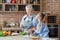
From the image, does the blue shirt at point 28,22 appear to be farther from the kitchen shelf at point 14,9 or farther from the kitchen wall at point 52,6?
the kitchen wall at point 52,6

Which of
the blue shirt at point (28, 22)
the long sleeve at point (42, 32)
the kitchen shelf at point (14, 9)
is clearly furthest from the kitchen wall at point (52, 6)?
the long sleeve at point (42, 32)

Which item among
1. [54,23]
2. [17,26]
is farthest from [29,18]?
[54,23]

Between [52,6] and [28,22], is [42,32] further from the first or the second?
[52,6]

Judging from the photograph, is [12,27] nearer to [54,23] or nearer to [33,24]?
[33,24]

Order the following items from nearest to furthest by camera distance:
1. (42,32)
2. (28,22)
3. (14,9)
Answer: (42,32)
(28,22)
(14,9)

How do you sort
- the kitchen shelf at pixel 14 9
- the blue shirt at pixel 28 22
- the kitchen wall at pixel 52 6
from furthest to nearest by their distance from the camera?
the kitchen wall at pixel 52 6
the kitchen shelf at pixel 14 9
the blue shirt at pixel 28 22

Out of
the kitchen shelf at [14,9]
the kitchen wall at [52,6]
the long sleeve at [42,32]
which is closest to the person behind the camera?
the long sleeve at [42,32]

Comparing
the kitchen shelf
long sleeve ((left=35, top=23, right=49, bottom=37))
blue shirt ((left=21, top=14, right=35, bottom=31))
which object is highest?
the kitchen shelf

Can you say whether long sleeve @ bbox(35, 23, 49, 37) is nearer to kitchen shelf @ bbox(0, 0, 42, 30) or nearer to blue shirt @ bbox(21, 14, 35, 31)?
blue shirt @ bbox(21, 14, 35, 31)

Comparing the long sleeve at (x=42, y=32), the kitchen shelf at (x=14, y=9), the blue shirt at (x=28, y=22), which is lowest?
the long sleeve at (x=42, y=32)

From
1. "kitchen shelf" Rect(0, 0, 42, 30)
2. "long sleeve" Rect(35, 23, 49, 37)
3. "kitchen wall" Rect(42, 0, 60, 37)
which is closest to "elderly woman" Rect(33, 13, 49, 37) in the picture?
"long sleeve" Rect(35, 23, 49, 37)

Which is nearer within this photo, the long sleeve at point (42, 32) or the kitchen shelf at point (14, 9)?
the long sleeve at point (42, 32)

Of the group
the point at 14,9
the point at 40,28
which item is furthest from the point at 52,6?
the point at 40,28

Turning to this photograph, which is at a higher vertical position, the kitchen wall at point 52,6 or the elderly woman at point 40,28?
the kitchen wall at point 52,6
